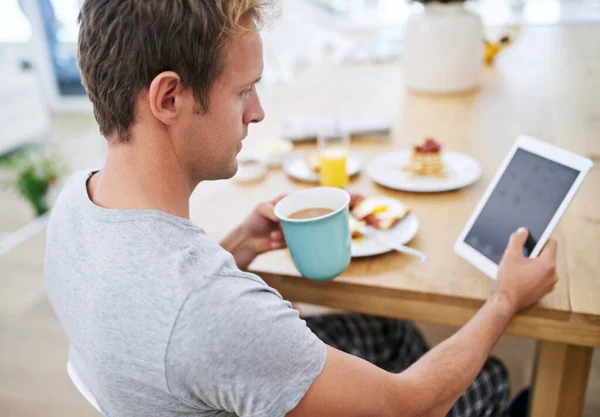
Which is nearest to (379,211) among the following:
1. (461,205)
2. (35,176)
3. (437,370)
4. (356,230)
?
(356,230)

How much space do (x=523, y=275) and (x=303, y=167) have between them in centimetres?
70

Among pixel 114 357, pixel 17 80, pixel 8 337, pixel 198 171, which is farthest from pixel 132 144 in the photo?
pixel 17 80

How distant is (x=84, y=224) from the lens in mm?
749

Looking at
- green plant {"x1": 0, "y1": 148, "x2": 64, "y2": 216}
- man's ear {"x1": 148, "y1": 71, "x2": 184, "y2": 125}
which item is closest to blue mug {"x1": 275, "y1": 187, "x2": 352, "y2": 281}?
man's ear {"x1": 148, "y1": 71, "x2": 184, "y2": 125}

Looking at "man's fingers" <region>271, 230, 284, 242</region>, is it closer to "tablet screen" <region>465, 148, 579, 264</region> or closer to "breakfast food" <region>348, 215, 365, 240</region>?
"breakfast food" <region>348, 215, 365, 240</region>

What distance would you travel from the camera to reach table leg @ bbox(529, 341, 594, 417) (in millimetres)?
963

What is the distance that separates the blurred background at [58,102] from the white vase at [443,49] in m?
0.10

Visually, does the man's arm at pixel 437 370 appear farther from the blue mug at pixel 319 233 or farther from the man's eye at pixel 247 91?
the man's eye at pixel 247 91

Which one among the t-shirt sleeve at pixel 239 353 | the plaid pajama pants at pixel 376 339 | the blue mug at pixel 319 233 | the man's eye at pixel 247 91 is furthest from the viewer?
the plaid pajama pants at pixel 376 339

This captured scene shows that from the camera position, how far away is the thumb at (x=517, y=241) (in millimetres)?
911

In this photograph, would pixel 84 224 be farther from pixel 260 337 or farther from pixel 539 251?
pixel 539 251

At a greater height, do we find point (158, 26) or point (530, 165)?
point (158, 26)

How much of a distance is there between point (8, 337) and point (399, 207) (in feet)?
5.68

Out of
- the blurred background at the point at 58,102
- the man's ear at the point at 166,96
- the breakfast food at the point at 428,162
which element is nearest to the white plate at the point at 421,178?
the breakfast food at the point at 428,162
